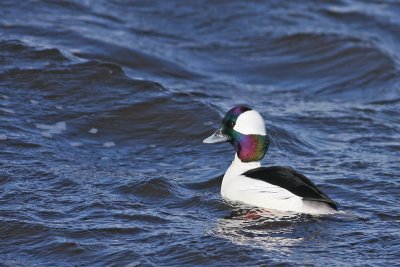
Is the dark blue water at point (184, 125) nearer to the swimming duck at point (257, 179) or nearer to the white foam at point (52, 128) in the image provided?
the white foam at point (52, 128)

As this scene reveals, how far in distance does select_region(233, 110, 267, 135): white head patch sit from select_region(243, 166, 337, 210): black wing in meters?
0.48

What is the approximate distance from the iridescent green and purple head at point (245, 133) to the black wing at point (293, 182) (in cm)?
43

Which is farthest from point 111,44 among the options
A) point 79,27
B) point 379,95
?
point 379,95

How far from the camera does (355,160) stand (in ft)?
37.1

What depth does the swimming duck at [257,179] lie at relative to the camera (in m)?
9.20

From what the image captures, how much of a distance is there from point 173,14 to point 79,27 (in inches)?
96.6

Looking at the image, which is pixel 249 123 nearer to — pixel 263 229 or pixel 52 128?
pixel 263 229

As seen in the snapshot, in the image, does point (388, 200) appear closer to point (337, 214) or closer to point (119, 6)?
point (337, 214)

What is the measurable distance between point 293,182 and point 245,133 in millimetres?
976

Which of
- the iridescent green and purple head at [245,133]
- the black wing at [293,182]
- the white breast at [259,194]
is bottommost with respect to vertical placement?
the white breast at [259,194]

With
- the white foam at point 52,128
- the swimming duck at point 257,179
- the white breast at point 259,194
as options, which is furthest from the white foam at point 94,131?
the white breast at point 259,194

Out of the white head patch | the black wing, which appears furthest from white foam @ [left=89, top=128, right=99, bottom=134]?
the black wing

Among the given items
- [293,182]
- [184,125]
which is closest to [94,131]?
[184,125]

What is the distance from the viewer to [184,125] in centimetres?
1234
